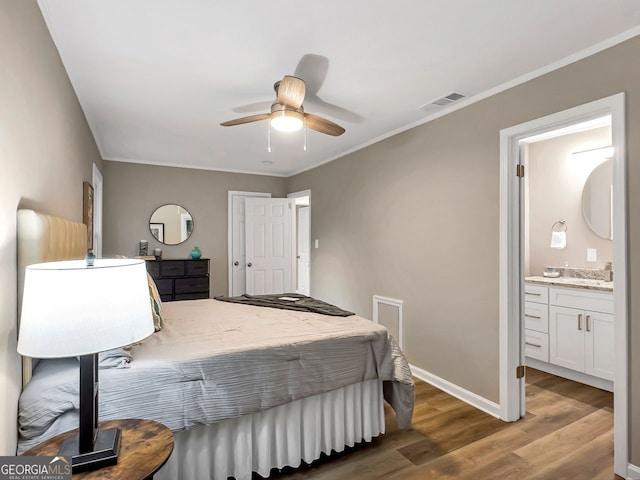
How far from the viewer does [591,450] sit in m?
2.19

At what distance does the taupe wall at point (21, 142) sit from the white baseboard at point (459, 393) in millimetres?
2775

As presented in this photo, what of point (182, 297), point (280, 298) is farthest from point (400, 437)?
point (182, 297)

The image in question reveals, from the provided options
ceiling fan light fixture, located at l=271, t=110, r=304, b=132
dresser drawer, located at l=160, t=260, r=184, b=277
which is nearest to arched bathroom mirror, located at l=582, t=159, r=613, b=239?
ceiling fan light fixture, located at l=271, t=110, r=304, b=132

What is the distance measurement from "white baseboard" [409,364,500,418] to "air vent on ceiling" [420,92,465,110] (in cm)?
229

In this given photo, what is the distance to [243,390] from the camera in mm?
1802

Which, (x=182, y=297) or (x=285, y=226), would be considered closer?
(x=182, y=297)

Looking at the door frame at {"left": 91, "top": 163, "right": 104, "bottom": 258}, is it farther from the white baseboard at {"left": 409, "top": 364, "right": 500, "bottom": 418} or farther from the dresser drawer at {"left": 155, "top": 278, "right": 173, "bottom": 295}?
the white baseboard at {"left": 409, "top": 364, "right": 500, "bottom": 418}

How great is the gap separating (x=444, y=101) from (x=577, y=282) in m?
2.11

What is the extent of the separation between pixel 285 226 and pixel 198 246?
136cm

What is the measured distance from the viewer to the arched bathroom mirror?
346cm

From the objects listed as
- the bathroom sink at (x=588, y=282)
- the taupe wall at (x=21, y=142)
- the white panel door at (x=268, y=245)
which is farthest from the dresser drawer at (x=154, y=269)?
the bathroom sink at (x=588, y=282)

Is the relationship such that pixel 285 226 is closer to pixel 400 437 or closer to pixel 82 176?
pixel 82 176

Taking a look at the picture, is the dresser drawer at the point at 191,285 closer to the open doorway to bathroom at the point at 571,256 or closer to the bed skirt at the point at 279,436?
the bed skirt at the point at 279,436

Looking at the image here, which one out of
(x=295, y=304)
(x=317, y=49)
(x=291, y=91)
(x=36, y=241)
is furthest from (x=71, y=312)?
(x=295, y=304)
